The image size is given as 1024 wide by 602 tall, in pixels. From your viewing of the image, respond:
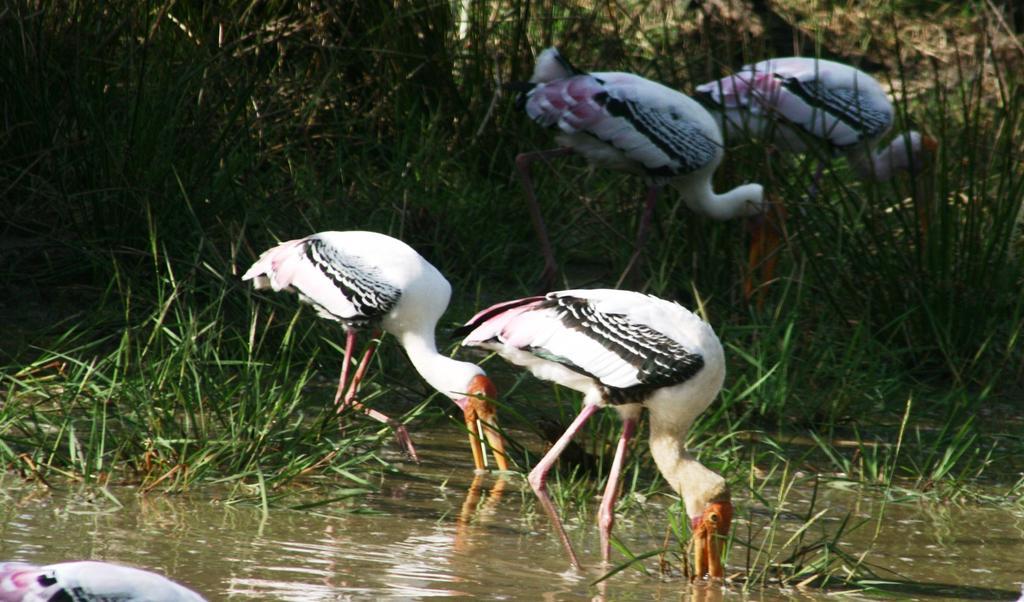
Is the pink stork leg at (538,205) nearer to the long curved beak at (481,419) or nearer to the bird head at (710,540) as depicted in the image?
the long curved beak at (481,419)

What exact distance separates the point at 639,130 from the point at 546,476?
108 inches

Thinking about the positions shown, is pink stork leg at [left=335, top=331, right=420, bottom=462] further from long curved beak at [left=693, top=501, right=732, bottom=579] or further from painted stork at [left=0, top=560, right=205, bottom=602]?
painted stork at [left=0, top=560, right=205, bottom=602]

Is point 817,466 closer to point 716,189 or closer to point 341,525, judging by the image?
point 341,525

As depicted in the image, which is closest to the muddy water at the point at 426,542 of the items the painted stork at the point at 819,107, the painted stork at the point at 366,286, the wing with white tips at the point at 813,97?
the painted stork at the point at 366,286

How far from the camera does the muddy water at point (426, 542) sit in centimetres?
364

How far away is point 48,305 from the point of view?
6.07 m

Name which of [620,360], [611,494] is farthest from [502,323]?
[611,494]

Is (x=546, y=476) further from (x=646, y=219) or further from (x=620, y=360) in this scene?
(x=646, y=219)

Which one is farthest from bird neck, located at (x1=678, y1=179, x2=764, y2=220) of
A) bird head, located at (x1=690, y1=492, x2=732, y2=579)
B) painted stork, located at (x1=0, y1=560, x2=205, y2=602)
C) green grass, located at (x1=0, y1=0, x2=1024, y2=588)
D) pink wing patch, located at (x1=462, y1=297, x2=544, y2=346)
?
painted stork, located at (x1=0, y1=560, x2=205, y2=602)

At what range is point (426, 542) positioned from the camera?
406cm

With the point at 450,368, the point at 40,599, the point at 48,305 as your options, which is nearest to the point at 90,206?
the point at 48,305

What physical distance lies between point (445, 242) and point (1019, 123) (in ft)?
9.77

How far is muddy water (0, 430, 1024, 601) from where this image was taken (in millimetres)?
3641

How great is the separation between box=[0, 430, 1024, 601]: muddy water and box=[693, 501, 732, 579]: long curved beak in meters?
0.06
